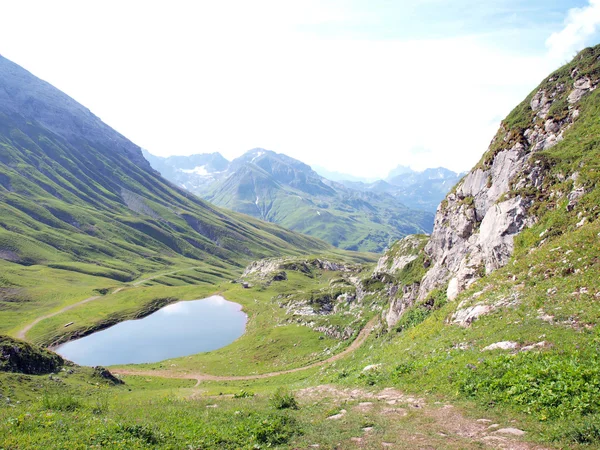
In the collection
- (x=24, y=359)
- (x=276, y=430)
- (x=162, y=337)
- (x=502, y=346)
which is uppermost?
(x=502, y=346)

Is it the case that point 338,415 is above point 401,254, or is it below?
below

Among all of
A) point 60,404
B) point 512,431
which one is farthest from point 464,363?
point 60,404

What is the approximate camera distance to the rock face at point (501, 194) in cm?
3559

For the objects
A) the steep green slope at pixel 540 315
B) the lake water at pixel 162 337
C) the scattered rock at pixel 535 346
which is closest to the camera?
the steep green slope at pixel 540 315

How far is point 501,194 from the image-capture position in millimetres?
40844

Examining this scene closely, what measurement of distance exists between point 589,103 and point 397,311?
35.1 meters

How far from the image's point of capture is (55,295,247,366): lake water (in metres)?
102

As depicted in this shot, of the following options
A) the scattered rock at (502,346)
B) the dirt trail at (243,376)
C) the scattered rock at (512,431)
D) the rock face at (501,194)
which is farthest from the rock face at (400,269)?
the scattered rock at (512,431)

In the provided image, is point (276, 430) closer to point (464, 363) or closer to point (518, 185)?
point (464, 363)

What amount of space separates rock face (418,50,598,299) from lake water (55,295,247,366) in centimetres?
7906

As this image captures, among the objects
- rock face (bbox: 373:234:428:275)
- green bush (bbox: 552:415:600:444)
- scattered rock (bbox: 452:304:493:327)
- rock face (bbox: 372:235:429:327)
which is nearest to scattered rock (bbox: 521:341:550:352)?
green bush (bbox: 552:415:600:444)

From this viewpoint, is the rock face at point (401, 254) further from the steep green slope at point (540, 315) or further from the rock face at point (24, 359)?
the rock face at point (24, 359)

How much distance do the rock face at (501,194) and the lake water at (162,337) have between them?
259ft

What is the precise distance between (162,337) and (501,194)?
11347cm
